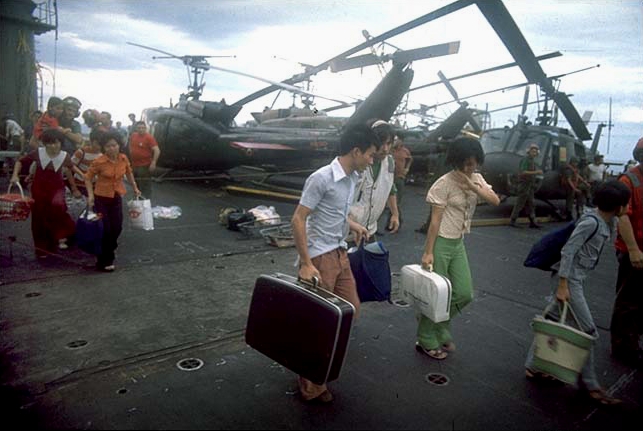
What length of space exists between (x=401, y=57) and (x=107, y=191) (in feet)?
23.8

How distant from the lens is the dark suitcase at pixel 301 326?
2383 millimetres

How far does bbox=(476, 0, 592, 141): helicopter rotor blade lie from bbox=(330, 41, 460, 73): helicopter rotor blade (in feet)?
3.81

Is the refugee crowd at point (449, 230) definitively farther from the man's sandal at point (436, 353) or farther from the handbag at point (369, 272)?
the handbag at point (369, 272)

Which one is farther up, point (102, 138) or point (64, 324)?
point (102, 138)

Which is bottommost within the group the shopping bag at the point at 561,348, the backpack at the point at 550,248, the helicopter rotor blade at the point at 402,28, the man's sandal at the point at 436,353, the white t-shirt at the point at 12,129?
→ the man's sandal at the point at 436,353

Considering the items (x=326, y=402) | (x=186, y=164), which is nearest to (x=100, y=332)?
(x=326, y=402)

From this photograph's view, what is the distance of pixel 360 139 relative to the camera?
2779 mm

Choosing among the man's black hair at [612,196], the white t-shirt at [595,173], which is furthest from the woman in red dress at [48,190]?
the white t-shirt at [595,173]

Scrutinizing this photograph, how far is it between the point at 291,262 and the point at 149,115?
32.3 ft

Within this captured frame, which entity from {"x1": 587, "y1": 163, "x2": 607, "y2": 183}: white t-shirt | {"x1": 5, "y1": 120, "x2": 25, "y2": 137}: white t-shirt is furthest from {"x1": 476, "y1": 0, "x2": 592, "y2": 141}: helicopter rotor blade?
{"x1": 5, "y1": 120, "x2": 25, "y2": 137}: white t-shirt

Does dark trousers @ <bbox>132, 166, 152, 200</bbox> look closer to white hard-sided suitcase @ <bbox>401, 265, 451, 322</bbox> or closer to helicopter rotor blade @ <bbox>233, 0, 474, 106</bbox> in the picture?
helicopter rotor blade @ <bbox>233, 0, 474, 106</bbox>

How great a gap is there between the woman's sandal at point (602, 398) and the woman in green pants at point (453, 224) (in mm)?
963

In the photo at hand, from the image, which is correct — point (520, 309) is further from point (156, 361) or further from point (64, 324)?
point (64, 324)

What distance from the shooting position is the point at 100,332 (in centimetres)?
359
